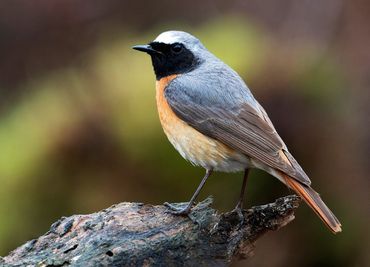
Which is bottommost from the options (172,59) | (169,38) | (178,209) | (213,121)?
(178,209)

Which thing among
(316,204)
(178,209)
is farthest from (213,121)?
(316,204)

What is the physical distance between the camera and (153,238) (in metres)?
5.54

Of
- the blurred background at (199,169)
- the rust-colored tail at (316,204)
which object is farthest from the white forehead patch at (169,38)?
the blurred background at (199,169)

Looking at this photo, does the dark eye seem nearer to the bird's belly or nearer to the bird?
the bird

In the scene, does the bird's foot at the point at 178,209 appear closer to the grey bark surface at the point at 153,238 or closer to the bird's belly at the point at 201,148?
the grey bark surface at the point at 153,238

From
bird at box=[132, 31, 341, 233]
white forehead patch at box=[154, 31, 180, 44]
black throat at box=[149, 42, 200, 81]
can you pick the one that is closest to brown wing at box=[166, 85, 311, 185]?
bird at box=[132, 31, 341, 233]

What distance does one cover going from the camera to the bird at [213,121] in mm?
5926

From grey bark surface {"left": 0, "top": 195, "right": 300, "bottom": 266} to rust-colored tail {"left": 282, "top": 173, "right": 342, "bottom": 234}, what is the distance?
7 centimetres

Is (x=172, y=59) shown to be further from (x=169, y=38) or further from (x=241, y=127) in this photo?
(x=241, y=127)

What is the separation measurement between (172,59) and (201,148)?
88cm

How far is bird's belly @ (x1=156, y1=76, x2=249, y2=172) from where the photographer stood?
6.07 metres

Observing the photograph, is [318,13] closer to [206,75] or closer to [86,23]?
[86,23]

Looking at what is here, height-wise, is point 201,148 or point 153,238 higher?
point 201,148

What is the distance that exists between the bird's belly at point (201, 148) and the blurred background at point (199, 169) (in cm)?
215
